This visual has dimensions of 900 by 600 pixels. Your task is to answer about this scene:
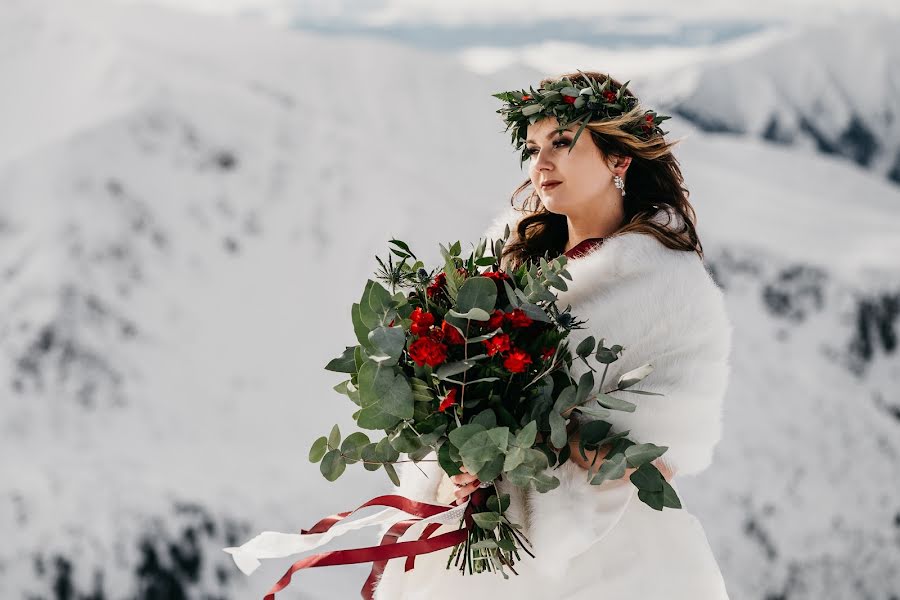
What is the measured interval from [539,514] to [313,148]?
35.9ft

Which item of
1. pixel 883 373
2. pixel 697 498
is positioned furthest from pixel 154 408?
pixel 883 373

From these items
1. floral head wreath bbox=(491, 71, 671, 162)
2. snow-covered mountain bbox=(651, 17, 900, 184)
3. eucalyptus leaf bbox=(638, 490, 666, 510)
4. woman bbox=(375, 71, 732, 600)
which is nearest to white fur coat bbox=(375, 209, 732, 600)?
woman bbox=(375, 71, 732, 600)

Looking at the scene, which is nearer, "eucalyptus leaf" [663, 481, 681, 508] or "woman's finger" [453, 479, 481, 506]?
"eucalyptus leaf" [663, 481, 681, 508]

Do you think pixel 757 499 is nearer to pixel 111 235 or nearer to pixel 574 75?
pixel 111 235

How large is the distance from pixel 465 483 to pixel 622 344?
0.49m

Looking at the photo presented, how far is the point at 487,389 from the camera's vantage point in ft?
5.96

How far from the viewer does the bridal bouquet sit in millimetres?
1746

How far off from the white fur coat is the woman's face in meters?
0.16

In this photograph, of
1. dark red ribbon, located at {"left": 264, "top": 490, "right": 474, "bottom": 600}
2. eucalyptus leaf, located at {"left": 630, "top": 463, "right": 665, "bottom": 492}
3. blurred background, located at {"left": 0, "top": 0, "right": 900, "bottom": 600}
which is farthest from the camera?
blurred background, located at {"left": 0, "top": 0, "right": 900, "bottom": 600}

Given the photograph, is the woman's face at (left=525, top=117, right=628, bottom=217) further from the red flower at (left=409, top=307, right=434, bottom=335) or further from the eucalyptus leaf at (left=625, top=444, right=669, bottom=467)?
the eucalyptus leaf at (left=625, top=444, right=669, bottom=467)

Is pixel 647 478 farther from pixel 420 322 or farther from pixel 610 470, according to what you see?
pixel 420 322

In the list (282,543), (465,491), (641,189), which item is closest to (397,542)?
(465,491)

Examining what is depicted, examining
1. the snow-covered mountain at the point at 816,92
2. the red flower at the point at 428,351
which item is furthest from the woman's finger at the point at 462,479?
the snow-covered mountain at the point at 816,92

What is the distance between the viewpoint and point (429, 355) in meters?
1.73
